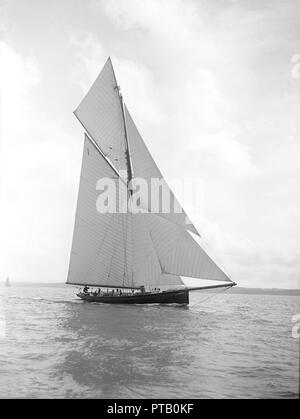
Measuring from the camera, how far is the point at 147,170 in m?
35.0

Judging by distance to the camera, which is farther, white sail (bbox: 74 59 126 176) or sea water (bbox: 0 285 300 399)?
white sail (bbox: 74 59 126 176)

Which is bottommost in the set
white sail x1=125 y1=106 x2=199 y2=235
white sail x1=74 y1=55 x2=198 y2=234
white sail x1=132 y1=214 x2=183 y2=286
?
white sail x1=132 y1=214 x2=183 y2=286

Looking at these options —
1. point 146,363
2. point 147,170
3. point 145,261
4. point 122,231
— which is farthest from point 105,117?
point 146,363

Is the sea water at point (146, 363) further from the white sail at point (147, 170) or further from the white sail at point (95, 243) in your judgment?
the white sail at point (95, 243)

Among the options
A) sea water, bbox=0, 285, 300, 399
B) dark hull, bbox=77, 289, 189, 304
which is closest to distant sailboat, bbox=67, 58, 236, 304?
dark hull, bbox=77, 289, 189, 304

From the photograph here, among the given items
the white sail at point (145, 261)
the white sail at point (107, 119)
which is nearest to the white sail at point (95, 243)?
the white sail at point (145, 261)

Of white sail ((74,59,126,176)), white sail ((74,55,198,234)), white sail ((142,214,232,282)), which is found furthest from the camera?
white sail ((74,59,126,176))

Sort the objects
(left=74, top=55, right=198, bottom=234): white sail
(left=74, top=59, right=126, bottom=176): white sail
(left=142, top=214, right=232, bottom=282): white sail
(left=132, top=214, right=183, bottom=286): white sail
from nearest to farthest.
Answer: (left=142, top=214, right=232, bottom=282): white sail → (left=132, top=214, right=183, bottom=286): white sail → (left=74, top=55, right=198, bottom=234): white sail → (left=74, top=59, right=126, bottom=176): white sail

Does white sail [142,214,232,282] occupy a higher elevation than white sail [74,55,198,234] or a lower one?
lower

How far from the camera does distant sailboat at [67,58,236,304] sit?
31016 millimetres

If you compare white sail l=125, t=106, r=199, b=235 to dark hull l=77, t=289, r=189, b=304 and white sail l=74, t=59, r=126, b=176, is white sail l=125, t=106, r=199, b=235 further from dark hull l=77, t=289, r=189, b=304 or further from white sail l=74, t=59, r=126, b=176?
dark hull l=77, t=289, r=189, b=304

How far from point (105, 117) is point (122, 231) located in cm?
1359

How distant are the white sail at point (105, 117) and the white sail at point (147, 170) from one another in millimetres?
1553

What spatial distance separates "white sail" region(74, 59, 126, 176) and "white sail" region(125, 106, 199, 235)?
5.10ft
